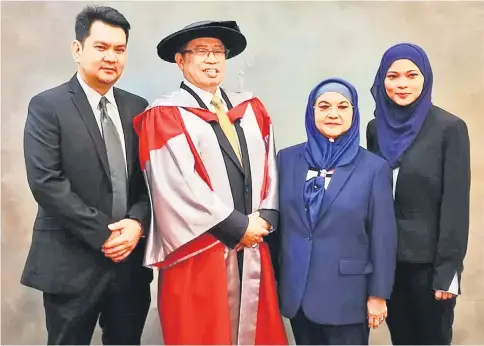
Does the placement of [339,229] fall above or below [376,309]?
above

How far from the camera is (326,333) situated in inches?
77.7

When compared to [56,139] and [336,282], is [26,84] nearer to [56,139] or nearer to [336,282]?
[56,139]

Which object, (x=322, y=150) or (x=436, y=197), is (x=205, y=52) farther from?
(x=436, y=197)

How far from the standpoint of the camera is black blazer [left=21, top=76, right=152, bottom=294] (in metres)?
1.94

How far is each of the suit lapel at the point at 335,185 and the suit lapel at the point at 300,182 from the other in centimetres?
6

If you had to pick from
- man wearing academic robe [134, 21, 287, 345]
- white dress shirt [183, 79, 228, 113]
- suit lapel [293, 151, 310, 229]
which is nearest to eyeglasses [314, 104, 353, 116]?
suit lapel [293, 151, 310, 229]

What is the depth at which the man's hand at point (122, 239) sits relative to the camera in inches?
77.6

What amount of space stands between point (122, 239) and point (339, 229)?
2.60 feet

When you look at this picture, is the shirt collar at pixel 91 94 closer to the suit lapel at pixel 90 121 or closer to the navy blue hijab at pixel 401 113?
the suit lapel at pixel 90 121

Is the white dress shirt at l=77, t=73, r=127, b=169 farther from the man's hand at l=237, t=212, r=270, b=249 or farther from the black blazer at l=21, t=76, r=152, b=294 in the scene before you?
the man's hand at l=237, t=212, r=270, b=249

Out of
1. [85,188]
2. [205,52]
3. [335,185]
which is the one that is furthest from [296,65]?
[85,188]

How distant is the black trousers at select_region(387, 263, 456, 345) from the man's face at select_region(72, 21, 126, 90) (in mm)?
1345

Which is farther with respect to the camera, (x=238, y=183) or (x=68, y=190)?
(x=238, y=183)

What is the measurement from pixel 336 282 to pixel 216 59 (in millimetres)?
961
